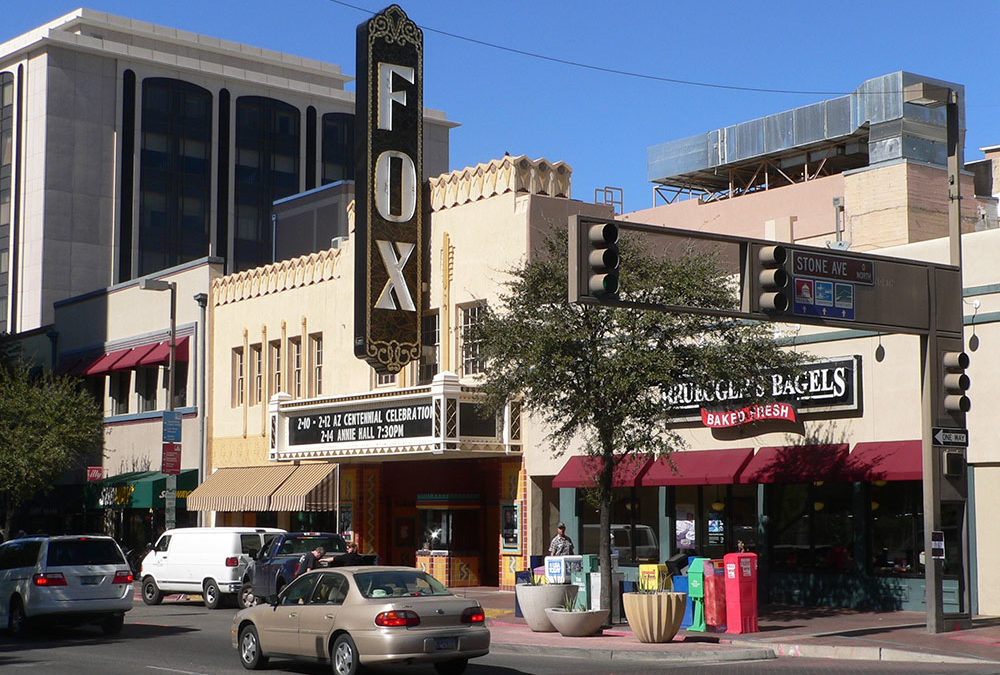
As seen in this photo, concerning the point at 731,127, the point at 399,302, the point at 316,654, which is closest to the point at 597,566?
the point at 316,654

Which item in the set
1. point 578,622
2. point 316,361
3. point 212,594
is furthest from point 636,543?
point 316,361

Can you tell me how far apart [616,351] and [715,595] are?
4.47m

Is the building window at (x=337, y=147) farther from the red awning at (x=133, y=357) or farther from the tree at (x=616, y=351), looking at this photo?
the tree at (x=616, y=351)

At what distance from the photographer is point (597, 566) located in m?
24.0

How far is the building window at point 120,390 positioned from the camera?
47.2m

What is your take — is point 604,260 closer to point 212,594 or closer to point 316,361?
point 212,594

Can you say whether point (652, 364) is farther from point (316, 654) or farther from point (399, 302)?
point (399, 302)

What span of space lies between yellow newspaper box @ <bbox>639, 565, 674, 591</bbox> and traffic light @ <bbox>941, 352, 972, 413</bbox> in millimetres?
5237

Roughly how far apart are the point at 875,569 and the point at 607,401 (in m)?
6.57

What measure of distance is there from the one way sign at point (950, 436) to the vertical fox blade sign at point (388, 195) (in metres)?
15.6

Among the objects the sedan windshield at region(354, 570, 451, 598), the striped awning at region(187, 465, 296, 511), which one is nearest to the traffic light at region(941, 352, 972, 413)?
the sedan windshield at region(354, 570, 451, 598)

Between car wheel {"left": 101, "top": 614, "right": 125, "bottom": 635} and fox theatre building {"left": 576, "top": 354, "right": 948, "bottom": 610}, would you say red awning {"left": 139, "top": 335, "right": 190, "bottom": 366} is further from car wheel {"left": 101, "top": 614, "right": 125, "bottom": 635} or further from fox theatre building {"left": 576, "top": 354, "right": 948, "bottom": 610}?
car wheel {"left": 101, "top": 614, "right": 125, "bottom": 635}

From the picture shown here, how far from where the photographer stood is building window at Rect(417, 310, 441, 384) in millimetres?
33688

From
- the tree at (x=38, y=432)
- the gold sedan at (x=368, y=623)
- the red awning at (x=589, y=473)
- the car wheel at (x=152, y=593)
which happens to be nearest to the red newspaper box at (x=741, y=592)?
the gold sedan at (x=368, y=623)
